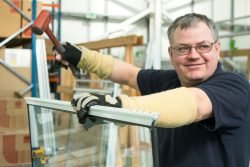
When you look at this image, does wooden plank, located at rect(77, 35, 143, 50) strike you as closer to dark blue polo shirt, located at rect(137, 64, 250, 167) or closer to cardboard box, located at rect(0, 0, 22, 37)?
cardboard box, located at rect(0, 0, 22, 37)

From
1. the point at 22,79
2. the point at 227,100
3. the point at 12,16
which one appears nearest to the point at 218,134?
the point at 227,100

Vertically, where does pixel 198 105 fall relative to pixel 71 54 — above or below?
below

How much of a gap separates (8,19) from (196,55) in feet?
7.02

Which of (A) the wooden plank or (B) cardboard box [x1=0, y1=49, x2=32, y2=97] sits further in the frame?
(B) cardboard box [x1=0, y1=49, x2=32, y2=97]

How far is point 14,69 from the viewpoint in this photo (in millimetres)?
2766

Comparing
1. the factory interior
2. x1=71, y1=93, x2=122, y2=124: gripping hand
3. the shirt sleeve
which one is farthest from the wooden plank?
x1=71, y1=93, x2=122, y2=124: gripping hand

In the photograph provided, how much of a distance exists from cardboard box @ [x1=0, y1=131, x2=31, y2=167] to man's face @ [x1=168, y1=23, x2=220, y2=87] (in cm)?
178

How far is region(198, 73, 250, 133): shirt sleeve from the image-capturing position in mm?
938

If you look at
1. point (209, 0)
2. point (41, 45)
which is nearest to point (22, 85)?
point (41, 45)

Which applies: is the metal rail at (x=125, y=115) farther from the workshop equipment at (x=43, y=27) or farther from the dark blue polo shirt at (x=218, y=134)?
the workshop equipment at (x=43, y=27)

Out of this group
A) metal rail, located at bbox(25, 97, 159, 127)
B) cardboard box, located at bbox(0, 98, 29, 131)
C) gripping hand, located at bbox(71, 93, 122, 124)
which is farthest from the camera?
cardboard box, located at bbox(0, 98, 29, 131)

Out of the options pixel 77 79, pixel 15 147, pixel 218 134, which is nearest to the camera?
pixel 218 134

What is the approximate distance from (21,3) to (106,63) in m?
1.58

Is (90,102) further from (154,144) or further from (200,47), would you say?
(200,47)
